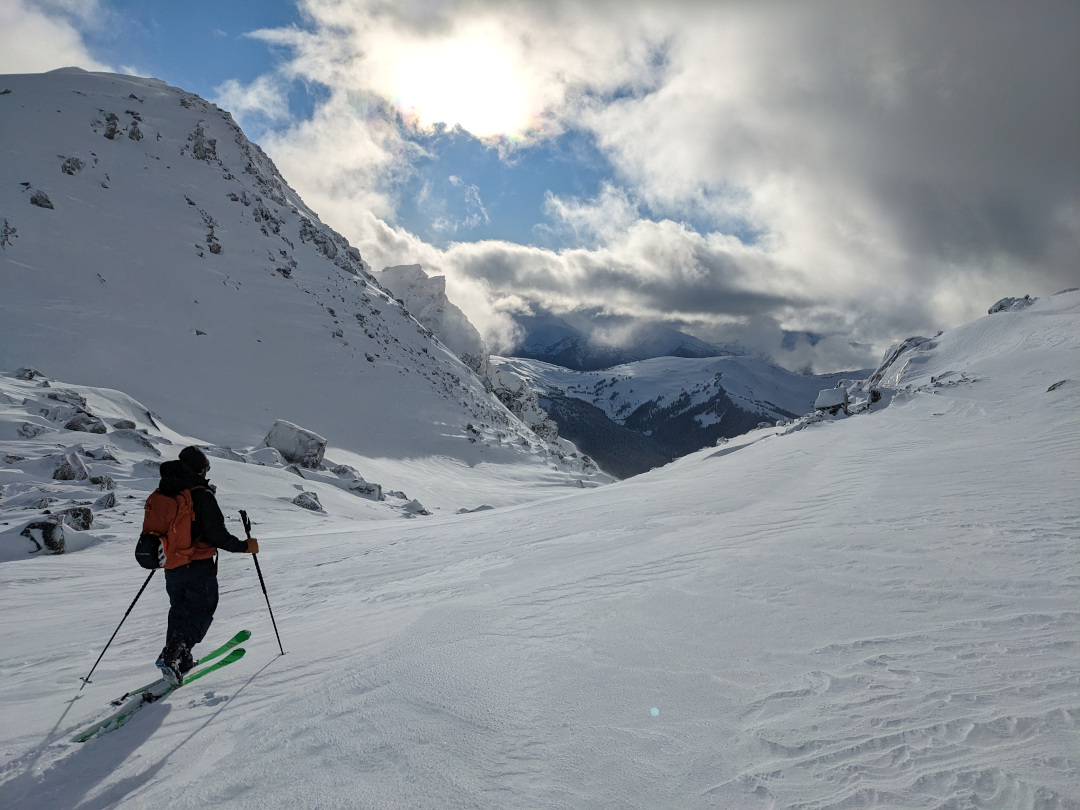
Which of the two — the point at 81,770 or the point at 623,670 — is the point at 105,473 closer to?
the point at 81,770

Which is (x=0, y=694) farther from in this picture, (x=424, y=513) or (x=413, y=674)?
(x=424, y=513)

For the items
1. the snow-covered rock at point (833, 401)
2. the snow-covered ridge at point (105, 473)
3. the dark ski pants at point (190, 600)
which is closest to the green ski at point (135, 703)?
the dark ski pants at point (190, 600)

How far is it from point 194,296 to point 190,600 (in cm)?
3626

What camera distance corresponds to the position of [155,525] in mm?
4926

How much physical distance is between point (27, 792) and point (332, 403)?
3418 cm

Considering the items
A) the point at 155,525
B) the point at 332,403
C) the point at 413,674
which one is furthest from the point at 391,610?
the point at 332,403

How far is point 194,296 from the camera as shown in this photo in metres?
34.9

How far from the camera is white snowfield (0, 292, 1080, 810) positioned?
127 inches

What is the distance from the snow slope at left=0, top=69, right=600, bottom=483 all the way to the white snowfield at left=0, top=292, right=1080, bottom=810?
20.8m

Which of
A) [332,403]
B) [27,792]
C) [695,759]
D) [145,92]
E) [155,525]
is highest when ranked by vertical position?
[145,92]

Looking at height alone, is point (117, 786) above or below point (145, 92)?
below

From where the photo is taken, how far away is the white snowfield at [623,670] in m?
3.22

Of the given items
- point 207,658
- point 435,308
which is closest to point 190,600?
point 207,658

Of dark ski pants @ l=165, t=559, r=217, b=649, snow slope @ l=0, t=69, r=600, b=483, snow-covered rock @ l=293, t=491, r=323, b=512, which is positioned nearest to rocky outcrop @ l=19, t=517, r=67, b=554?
snow-covered rock @ l=293, t=491, r=323, b=512
